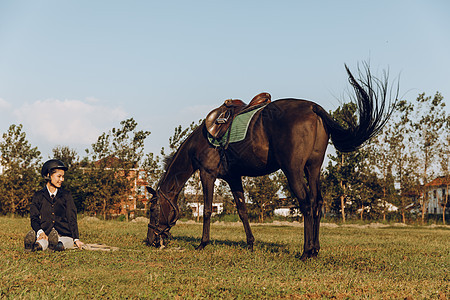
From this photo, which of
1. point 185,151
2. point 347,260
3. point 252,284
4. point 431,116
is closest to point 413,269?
point 347,260

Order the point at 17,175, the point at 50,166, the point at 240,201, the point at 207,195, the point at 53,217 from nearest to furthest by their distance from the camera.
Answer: the point at 50,166
the point at 53,217
the point at 207,195
the point at 240,201
the point at 17,175

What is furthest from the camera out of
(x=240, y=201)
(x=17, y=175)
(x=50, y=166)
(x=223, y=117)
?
(x=17, y=175)

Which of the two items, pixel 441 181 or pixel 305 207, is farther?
pixel 441 181

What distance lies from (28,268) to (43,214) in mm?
2141

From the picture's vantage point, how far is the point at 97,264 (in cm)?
710

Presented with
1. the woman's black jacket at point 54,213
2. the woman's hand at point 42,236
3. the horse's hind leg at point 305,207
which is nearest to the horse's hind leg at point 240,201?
the horse's hind leg at point 305,207

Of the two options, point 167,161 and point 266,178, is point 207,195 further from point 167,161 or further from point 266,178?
point 266,178

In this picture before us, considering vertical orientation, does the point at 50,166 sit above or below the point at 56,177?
above

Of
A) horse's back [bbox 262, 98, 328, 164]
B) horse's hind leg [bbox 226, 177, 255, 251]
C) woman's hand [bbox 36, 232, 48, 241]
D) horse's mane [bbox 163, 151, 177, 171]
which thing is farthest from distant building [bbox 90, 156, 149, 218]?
horse's back [bbox 262, 98, 328, 164]

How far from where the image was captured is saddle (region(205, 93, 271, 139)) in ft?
31.6

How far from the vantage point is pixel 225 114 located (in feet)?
32.1

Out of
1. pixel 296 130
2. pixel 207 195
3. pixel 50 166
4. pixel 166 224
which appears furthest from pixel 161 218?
pixel 296 130

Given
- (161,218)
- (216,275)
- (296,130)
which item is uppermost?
(296,130)

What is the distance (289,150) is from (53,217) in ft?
16.1
